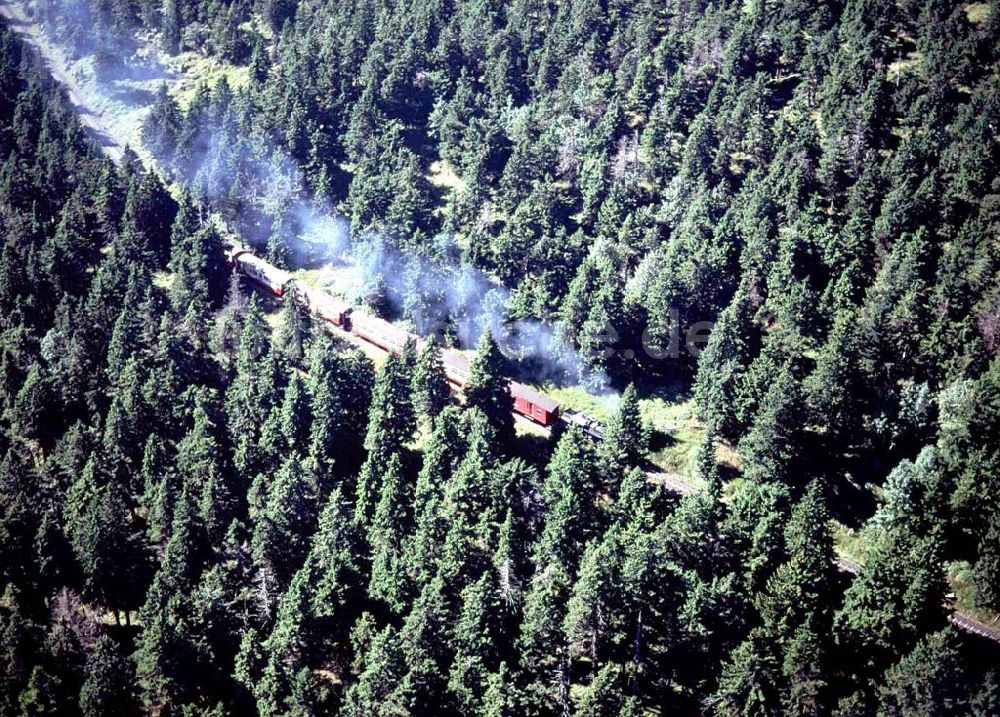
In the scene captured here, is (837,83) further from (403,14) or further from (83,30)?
(83,30)

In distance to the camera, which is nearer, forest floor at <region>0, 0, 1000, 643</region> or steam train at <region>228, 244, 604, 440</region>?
forest floor at <region>0, 0, 1000, 643</region>

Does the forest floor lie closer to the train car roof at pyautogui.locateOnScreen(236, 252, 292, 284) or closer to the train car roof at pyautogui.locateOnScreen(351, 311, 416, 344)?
the train car roof at pyautogui.locateOnScreen(351, 311, 416, 344)

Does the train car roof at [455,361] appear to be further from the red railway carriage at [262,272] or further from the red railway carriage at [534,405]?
the red railway carriage at [262,272]

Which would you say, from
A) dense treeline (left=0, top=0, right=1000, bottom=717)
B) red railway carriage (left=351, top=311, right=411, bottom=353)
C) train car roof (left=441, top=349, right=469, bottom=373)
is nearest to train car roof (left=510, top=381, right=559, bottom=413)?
dense treeline (left=0, top=0, right=1000, bottom=717)

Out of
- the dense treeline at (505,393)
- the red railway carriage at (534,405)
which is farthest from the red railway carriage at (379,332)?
the red railway carriage at (534,405)

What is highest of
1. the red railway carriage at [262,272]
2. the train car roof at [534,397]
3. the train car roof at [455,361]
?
the train car roof at [534,397]

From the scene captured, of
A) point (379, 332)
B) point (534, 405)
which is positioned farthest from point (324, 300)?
point (534, 405)
